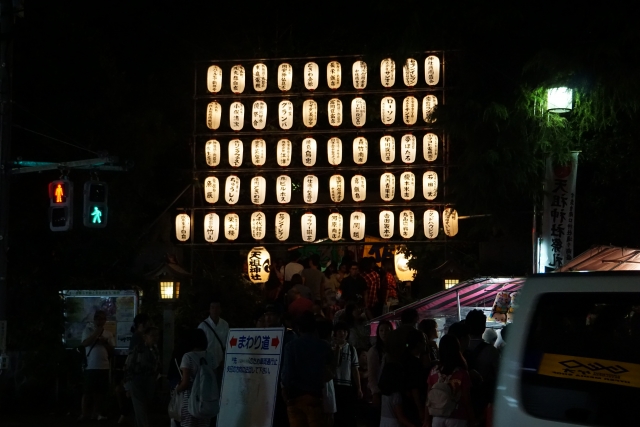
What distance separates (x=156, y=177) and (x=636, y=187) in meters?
13.7

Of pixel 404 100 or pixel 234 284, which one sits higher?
pixel 404 100

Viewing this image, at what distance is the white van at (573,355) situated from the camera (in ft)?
14.3

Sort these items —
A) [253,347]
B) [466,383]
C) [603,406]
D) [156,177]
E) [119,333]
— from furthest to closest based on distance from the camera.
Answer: [156,177] < [119,333] < [253,347] < [466,383] < [603,406]

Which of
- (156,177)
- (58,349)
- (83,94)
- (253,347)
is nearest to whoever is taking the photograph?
(253,347)

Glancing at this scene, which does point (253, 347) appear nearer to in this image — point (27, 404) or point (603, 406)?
point (603, 406)

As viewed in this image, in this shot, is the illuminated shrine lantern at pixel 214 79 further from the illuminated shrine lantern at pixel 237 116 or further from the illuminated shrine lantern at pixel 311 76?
the illuminated shrine lantern at pixel 311 76

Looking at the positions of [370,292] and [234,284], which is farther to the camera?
[234,284]

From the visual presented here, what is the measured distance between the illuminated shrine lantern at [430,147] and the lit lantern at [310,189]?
8.91 ft

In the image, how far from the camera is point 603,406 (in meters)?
4.34

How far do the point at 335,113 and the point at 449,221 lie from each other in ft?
12.4

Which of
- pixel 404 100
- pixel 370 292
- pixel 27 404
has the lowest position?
pixel 27 404

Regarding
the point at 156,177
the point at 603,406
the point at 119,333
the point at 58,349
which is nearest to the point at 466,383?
the point at 603,406

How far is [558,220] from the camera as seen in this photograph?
14.7 metres

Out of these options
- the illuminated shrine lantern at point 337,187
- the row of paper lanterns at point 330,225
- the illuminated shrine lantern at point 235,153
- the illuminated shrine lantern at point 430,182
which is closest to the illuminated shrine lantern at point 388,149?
the illuminated shrine lantern at point 430,182
